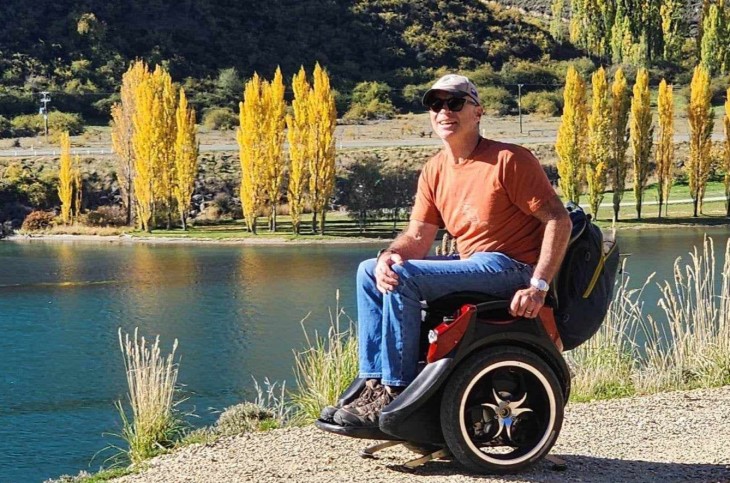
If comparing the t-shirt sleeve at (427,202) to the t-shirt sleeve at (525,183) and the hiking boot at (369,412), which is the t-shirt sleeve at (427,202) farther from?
the hiking boot at (369,412)

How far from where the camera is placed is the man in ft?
15.5

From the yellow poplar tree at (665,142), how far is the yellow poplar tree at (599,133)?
7.75 ft

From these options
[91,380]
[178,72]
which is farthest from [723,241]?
[178,72]

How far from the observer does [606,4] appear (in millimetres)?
73375

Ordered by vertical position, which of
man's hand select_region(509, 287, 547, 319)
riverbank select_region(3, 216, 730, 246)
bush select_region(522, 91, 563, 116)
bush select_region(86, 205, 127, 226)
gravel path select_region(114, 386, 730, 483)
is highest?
bush select_region(522, 91, 563, 116)

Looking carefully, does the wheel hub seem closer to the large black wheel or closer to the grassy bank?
the large black wheel

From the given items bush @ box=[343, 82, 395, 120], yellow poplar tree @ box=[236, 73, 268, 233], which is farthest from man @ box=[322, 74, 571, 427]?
bush @ box=[343, 82, 395, 120]

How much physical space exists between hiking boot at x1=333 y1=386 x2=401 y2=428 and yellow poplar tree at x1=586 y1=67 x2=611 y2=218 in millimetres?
40995

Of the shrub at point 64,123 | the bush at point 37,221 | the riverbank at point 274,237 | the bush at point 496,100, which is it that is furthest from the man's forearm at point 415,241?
the bush at point 496,100

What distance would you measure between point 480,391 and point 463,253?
2.04ft

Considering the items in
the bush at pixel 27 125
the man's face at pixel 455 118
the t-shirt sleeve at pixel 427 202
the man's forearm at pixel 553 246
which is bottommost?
the man's forearm at pixel 553 246

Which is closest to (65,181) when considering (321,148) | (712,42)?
(321,148)

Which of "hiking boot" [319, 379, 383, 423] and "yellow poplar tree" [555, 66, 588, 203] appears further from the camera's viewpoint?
"yellow poplar tree" [555, 66, 588, 203]

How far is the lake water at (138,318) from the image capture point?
13562 mm
